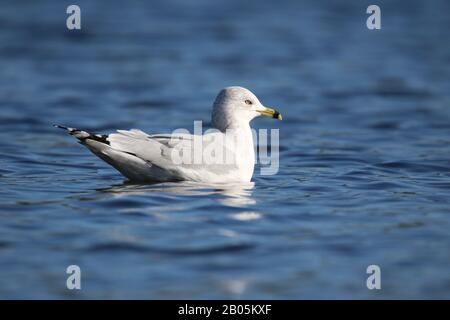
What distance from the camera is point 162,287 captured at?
20.2 ft

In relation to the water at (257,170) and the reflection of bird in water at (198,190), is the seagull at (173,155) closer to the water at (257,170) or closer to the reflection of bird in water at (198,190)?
the reflection of bird in water at (198,190)

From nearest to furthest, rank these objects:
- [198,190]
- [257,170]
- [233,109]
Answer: [198,190] → [233,109] → [257,170]

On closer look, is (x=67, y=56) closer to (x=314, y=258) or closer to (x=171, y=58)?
(x=171, y=58)

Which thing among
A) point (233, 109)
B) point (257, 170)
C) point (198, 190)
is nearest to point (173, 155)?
point (198, 190)

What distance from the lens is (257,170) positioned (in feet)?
34.3

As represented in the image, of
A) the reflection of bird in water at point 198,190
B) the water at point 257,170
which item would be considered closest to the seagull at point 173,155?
the reflection of bird in water at point 198,190

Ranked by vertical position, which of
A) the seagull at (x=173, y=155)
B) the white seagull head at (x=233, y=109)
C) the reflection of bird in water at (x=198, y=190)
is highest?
the white seagull head at (x=233, y=109)

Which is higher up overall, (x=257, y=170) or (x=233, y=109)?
(x=233, y=109)

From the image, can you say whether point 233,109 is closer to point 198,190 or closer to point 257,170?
point 198,190

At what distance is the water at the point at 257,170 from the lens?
6594 millimetres

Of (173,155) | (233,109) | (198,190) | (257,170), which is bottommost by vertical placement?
(198,190)

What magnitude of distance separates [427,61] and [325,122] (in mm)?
5316

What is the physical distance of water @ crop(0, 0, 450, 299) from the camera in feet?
21.6

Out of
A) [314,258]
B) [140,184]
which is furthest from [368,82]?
[314,258]
